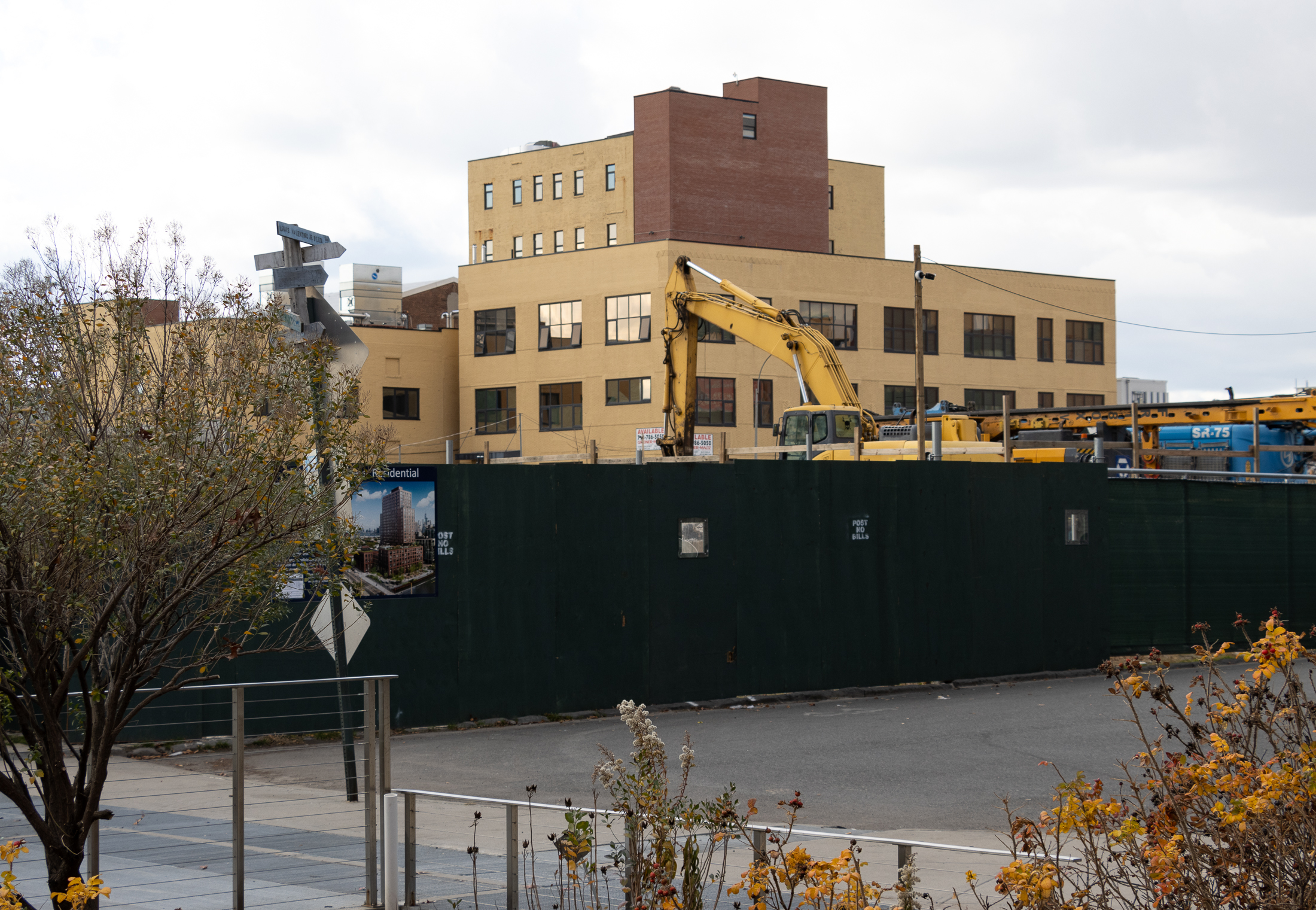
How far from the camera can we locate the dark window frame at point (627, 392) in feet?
189

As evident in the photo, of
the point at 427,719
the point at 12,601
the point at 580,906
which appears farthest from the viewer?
the point at 427,719

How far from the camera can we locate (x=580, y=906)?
7.43 m

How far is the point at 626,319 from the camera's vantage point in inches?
2301

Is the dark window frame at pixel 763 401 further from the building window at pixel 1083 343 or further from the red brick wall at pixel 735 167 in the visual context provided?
the building window at pixel 1083 343

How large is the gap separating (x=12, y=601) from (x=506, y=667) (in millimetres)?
9822

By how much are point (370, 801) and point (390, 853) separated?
49 centimetres

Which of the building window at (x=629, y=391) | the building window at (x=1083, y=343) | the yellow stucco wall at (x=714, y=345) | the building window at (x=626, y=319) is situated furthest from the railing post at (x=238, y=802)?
the building window at (x=1083, y=343)

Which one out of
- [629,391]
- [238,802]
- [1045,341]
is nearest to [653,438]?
[629,391]

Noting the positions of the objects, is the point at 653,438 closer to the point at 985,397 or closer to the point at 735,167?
the point at 985,397

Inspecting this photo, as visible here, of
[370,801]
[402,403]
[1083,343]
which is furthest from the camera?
[1083,343]

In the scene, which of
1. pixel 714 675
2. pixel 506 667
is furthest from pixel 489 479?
pixel 714 675

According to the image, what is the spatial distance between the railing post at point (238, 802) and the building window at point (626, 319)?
166ft

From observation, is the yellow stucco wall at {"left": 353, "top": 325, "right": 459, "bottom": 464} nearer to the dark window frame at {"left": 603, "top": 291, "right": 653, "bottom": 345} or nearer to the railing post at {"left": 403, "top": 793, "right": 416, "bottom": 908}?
the dark window frame at {"left": 603, "top": 291, "right": 653, "bottom": 345}

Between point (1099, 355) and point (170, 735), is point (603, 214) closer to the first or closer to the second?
point (1099, 355)
